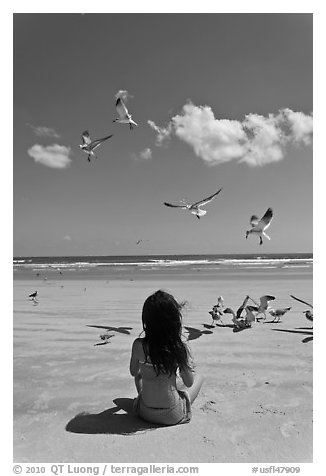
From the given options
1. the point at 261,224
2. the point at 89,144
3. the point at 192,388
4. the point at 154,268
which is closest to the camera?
the point at 192,388

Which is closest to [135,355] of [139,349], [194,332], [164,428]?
[139,349]

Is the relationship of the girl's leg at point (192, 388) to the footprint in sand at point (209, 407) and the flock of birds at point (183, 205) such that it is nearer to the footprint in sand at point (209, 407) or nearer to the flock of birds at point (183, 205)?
the footprint in sand at point (209, 407)

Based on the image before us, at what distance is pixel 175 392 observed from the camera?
2.65m

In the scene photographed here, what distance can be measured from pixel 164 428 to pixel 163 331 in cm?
62

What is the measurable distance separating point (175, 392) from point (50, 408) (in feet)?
3.14

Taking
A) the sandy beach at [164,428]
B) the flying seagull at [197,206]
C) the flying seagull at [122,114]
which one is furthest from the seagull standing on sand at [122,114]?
the sandy beach at [164,428]

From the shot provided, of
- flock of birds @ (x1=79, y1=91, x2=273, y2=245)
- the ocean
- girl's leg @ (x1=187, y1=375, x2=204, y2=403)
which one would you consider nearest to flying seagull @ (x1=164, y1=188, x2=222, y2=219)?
flock of birds @ (x1=79, y1=91, x2=273, y2=245)

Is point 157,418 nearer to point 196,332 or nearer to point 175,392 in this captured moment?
point 175,392

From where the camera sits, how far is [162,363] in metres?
2.57

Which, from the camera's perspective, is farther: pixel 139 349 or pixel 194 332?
pixel 194 332

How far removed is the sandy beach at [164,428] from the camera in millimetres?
2531

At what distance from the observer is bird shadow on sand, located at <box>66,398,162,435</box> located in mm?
2662

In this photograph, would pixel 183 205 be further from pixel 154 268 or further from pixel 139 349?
pixel 154 268
